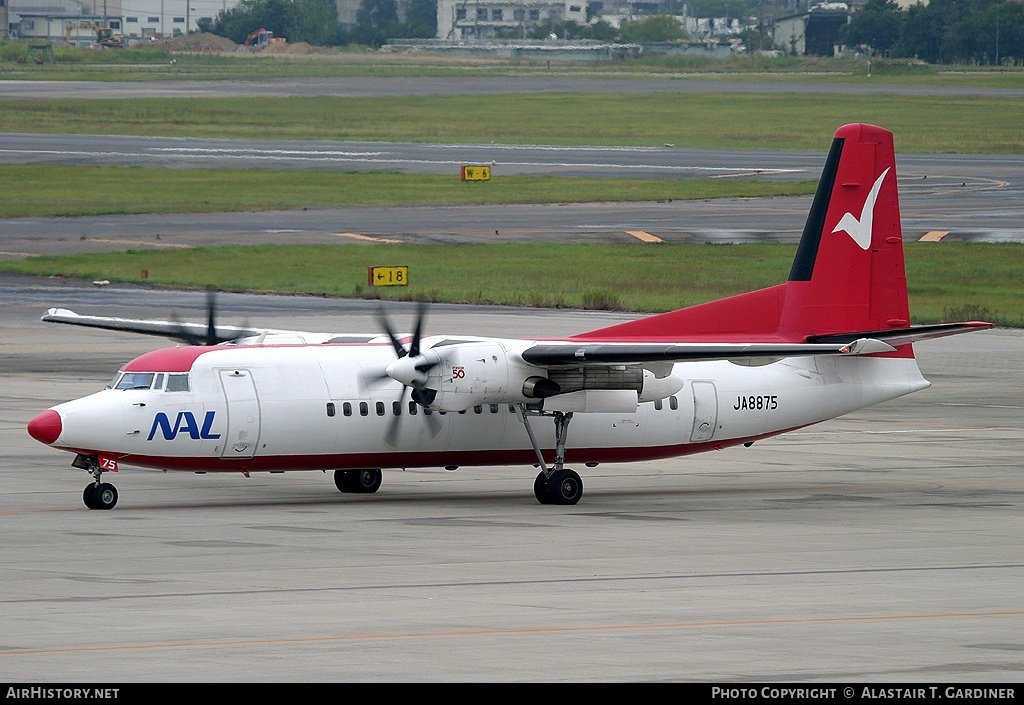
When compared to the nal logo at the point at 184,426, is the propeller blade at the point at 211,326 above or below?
above

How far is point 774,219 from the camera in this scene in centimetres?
7338

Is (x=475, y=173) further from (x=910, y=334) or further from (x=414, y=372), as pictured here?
(x=414, y=372)

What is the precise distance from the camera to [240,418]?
2469 centimetres

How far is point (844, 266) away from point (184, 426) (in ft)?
38.1

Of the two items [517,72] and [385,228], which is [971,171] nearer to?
[385,228]

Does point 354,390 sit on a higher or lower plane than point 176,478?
higher

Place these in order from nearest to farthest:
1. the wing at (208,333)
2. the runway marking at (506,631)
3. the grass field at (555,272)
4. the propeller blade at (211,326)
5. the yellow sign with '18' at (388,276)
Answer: the runway marking at (506,631) → the propeller blade at (211,326) → the wing at (208,333) → the yellow sign with '18' at (388,276) → the grass field at (555,272)

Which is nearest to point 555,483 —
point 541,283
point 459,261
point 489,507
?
point 489,507

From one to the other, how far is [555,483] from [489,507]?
1101 mm

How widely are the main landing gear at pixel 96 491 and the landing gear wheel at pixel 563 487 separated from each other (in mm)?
6643

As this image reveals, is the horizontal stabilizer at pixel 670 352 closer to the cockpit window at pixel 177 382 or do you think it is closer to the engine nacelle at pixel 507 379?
the engine nacelle at pixel 507 379

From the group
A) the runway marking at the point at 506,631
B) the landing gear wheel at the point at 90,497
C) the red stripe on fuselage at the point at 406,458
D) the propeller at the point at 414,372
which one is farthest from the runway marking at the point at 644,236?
the runway marking at the point at 506,631

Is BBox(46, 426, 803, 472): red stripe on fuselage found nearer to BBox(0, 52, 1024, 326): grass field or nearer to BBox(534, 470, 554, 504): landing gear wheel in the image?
BBox(534, 470, 554, 504): landing gear wheel

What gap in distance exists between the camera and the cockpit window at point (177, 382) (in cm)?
2459
